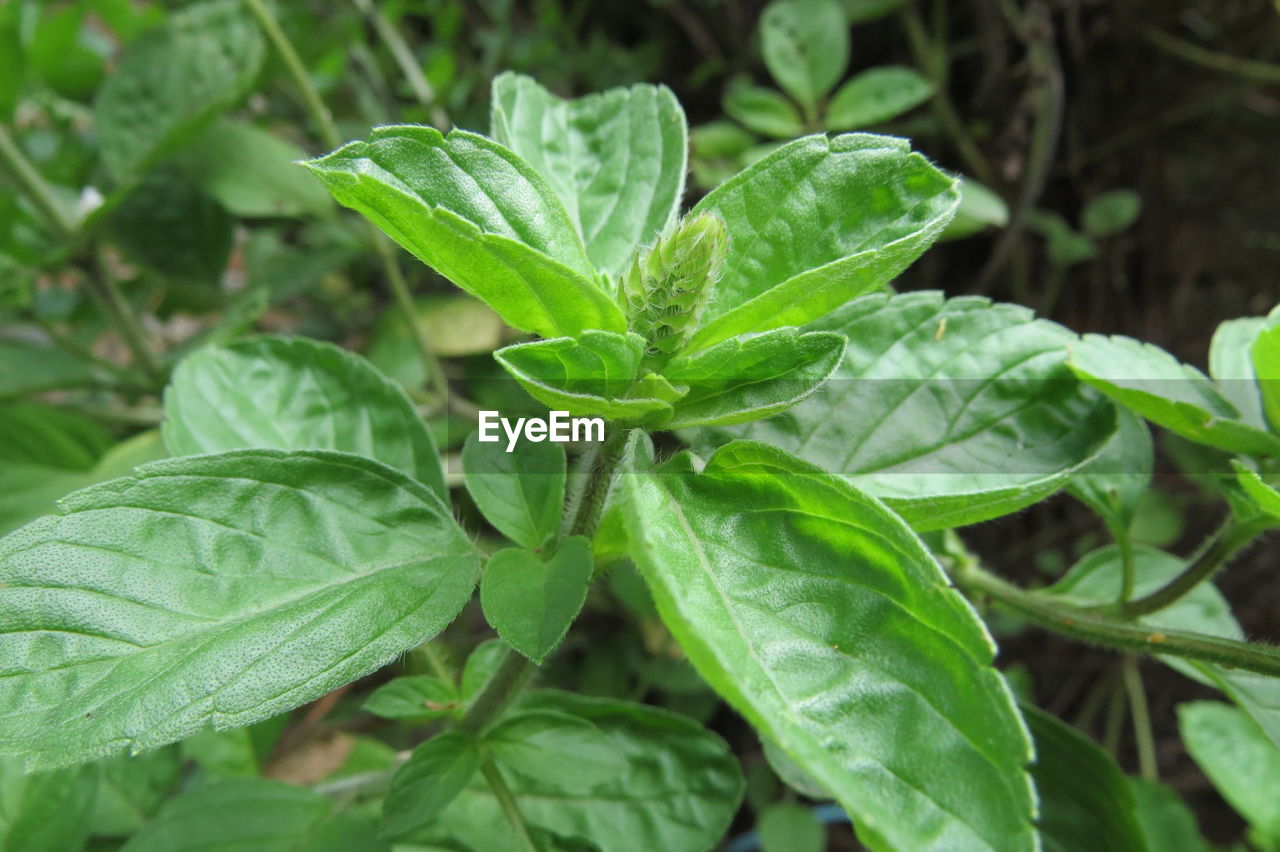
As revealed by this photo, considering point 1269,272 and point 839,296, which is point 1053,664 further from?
point 839,296

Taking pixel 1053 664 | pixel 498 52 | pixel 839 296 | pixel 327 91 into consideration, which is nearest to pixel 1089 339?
pixel 839 296

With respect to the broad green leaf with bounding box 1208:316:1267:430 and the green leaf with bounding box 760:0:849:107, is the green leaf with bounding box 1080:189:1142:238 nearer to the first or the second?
the green leaf with bounding box 760:0:849:107

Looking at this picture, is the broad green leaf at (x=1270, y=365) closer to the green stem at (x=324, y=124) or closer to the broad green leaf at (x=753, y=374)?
the broad green leaf at (x=753, y=374)

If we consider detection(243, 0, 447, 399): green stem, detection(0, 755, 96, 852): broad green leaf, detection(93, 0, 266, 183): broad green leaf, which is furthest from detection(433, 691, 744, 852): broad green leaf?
detection(93, 0, 266, 183): broad green leaf

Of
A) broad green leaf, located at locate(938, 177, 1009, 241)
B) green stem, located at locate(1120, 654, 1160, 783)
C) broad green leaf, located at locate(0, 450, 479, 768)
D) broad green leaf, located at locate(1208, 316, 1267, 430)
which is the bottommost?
green stem, located at locate(1120, 654, 1160, 783)

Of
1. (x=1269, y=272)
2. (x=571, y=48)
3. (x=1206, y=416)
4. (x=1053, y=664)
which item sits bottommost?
(x=1053, y=664)

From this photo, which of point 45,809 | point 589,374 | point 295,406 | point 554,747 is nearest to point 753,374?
point 589,374
